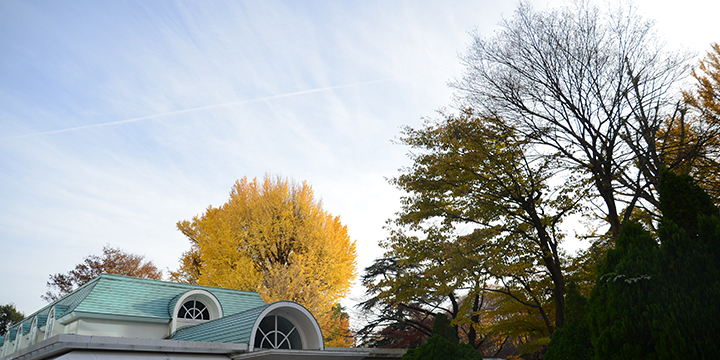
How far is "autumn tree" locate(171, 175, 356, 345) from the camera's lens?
21.9 meters

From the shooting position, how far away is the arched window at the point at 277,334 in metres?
11.4

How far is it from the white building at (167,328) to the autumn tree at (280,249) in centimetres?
470

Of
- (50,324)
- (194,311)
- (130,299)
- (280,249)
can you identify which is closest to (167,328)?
(194,311)

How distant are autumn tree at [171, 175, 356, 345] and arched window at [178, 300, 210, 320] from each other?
20.7 feet

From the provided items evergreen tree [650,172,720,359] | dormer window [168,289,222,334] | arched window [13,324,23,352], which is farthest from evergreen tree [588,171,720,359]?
arched window [13,324,23,352]

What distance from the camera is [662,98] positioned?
11391 mm

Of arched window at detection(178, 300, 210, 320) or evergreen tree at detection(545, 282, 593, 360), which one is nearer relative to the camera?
evergreen tree at detection(545, 282, 593, 360)

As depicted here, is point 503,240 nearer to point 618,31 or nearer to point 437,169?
point 437,169

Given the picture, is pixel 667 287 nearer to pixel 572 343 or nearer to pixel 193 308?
pixel 572 343

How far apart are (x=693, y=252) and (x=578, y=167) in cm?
688

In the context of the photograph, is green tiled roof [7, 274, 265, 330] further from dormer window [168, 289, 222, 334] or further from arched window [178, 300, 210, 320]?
arched window [178, 300, 210, 320]

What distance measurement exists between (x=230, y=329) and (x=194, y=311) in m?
4.92

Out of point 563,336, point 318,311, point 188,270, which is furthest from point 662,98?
point 188,270

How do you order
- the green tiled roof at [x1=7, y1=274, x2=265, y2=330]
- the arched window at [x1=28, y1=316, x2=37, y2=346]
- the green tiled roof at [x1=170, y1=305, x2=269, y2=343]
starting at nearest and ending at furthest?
the green tiled roof at [x1=170, y1=305, x2=269, y2=343]
the green tiled roof at [x1=7, y1=274, x2=265, y2=330]
the arched window at [x1=28, y1=316, x2=37, y2=346]
